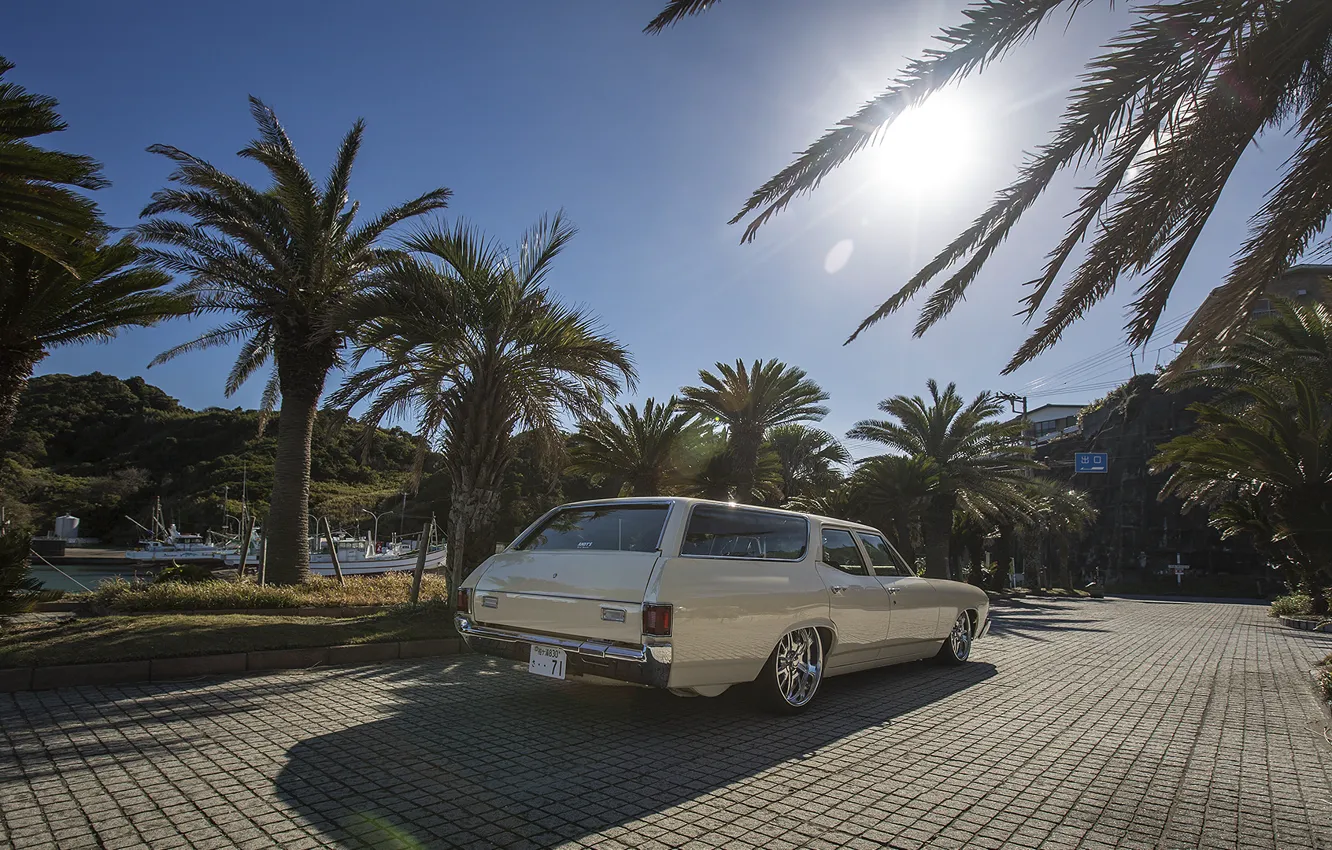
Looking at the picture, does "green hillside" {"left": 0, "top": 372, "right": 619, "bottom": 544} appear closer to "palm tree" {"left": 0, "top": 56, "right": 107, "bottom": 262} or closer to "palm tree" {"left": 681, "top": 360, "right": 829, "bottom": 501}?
"palm tree" {"left": 681, "top": 360, "right": 829, "bottom": 501}

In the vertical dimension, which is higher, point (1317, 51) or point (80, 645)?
point (1317, 51)

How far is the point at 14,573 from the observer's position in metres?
7.94

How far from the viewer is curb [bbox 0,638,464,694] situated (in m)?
5.58

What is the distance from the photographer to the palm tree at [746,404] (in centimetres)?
2262

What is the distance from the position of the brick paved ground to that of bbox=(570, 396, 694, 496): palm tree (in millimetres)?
16000

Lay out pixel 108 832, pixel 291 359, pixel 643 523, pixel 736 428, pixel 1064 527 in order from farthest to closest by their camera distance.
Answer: pixel 1064 527
pixel 736 428
pixel 291 359
pixel 643 523
pixel 108 832

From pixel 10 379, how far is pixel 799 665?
10.2m

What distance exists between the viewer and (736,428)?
2300 cm

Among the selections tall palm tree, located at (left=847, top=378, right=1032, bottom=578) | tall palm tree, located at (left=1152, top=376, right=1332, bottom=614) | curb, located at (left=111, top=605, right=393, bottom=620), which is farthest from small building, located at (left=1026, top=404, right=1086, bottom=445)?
curb, located at (left=111, top=605, right=393, bottom=620)

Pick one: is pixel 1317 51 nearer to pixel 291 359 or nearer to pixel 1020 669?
pixel 1020 669

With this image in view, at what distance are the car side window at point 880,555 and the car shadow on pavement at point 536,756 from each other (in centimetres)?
106

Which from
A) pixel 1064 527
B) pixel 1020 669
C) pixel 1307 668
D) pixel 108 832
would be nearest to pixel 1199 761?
pixel 1020 669

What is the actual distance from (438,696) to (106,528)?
2511 inches

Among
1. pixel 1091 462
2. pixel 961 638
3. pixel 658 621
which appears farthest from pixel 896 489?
pixel 1091 462
